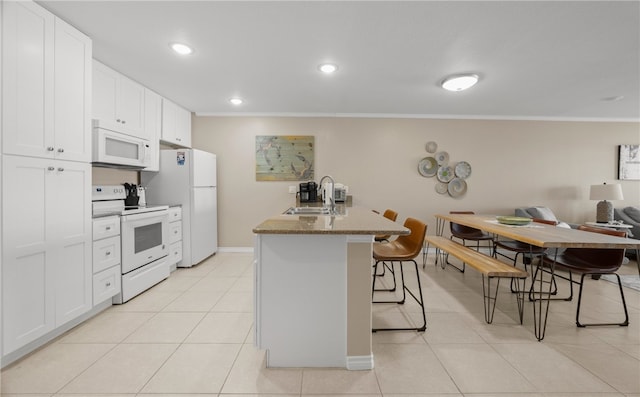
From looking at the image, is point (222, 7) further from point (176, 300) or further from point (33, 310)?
point (176, 300)

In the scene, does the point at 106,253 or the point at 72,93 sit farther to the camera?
the point at 106,253

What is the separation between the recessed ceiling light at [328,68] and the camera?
2.74 metres

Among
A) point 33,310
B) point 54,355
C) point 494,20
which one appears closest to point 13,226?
point 33,310

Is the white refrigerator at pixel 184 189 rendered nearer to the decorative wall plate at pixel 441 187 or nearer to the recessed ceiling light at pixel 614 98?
the decorative wall plate at pixel 441 187

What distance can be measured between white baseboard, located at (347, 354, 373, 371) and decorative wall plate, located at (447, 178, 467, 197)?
3724 mm

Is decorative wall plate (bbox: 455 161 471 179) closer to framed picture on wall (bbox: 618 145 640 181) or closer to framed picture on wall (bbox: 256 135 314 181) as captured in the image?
framed picture on wall (bbox: 256 135 314 181)

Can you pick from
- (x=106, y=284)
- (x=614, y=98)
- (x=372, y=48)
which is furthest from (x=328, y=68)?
(x=614, y=98)

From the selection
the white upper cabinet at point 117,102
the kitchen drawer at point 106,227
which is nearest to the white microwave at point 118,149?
the white upper cabinet at point 117,102

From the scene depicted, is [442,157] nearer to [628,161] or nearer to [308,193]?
[308,193]

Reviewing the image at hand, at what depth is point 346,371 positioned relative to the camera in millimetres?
1662

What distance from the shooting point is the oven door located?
2.65 meters

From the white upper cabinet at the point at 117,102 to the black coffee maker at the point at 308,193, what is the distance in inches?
82.5

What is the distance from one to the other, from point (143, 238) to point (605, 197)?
6659mm

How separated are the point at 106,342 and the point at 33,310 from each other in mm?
497
